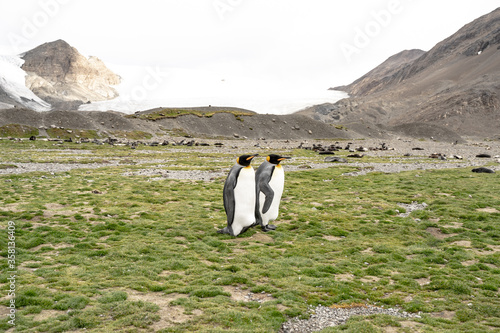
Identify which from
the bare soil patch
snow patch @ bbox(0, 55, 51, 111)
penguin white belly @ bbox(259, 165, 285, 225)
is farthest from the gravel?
snow patch @ bbox(0, 55, 51, 111)

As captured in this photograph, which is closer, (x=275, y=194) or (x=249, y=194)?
(x=249, y=194)

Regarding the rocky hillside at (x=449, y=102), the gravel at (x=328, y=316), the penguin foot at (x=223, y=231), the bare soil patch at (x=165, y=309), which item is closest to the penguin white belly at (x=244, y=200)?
the penguin foot at (x=223, y=231)

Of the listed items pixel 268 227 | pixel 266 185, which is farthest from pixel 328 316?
pixel 266 185

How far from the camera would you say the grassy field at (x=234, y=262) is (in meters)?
6.83

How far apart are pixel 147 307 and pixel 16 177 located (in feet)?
71.2

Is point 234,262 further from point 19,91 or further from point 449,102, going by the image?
point 19,91

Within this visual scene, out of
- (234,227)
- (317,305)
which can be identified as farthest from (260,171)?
(317,305)

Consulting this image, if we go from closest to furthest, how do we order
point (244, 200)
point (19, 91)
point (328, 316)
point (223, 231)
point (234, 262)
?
1. point (328, 316)
2. point (234, 262)
3. point (244, 200)
4. point (223, 231)
5. point (19, 91)

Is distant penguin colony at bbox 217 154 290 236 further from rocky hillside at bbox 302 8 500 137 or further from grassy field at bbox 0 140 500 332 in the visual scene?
rocky hillside at bbox 302 8 500 137

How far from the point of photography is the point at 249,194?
1298 centimetres

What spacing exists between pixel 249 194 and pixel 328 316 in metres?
6.45

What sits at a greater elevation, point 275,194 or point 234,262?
point 275,194

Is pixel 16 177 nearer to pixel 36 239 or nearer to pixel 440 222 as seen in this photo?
pixel 36 239

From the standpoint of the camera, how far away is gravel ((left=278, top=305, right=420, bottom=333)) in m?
6.72
